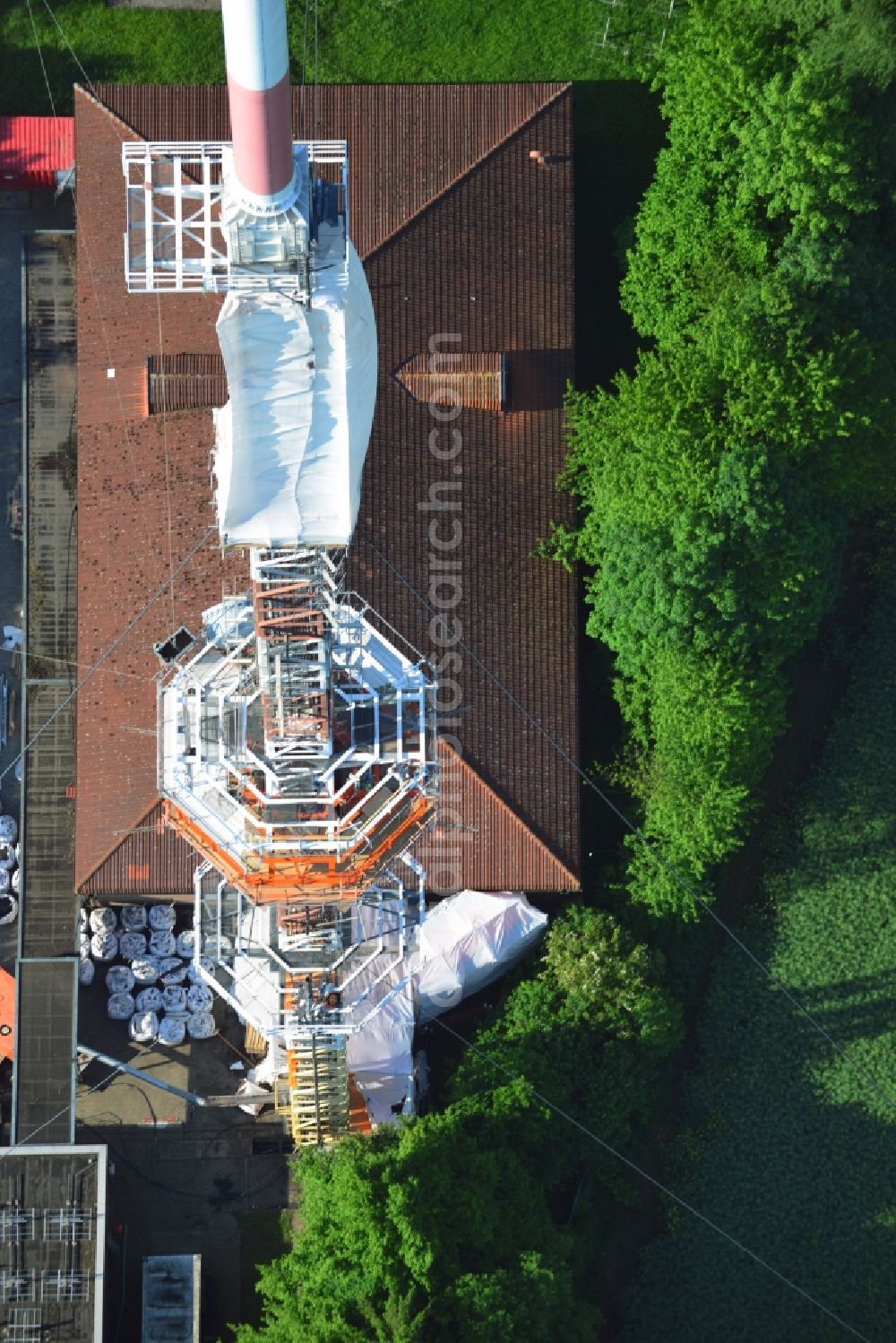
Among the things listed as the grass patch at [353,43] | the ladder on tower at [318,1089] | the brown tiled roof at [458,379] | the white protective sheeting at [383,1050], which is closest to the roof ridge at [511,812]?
the white protective sheeting at [383,1050]

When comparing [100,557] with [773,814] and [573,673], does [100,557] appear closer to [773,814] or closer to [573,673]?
[573,673]

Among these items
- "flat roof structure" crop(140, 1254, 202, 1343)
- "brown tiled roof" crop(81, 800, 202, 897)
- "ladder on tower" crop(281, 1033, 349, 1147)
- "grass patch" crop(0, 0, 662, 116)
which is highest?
"grass patch" crop(0, 0, 662, 116)

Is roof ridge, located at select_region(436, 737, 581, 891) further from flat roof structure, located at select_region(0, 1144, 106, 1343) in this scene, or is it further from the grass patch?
the grass patch

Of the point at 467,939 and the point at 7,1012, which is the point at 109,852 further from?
the point at 467,939

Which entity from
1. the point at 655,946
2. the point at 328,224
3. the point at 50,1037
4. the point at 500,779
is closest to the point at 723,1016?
the point at 655,946

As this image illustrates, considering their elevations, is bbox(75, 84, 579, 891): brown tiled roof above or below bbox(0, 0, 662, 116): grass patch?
below

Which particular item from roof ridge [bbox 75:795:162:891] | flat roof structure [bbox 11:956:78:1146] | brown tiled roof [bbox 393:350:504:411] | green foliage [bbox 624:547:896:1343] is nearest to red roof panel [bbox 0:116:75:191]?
brown tiled roof [bbox 393:350:504:411]
